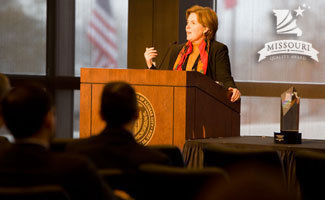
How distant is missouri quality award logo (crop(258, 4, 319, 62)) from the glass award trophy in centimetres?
329

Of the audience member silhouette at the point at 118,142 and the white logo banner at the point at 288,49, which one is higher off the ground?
the white logo banner at the point at 288,49

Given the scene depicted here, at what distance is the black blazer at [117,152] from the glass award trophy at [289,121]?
5.31 feet

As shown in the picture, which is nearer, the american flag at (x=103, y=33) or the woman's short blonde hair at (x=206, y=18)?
the woman's short blonde hair at (x=206, y=18)

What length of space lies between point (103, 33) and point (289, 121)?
3.88 metres

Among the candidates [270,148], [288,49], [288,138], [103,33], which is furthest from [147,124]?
[288,49]

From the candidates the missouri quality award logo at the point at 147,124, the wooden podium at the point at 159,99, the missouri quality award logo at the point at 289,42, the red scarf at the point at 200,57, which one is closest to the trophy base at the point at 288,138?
the wooden podium at the point at 159,99

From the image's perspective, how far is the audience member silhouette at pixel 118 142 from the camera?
1.92 m

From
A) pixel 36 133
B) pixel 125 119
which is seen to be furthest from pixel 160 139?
pixel 36 133

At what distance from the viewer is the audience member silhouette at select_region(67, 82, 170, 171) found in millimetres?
1921

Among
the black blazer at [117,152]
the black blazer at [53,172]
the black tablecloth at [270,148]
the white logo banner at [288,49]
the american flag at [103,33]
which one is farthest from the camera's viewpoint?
the american flag at [103,33]

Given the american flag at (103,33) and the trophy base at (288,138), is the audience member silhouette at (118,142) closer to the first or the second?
the trophy base at (288,138)

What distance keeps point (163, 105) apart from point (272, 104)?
3488 millimetres

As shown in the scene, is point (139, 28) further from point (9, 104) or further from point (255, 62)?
point (9, 104)

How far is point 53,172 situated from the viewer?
1562mm
